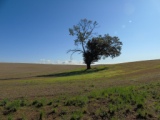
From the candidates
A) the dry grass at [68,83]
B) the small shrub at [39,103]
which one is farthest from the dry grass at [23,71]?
the small shrub at [39,103]

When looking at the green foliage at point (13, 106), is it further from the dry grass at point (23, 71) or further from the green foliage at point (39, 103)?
the dry grass at point (23, 71)

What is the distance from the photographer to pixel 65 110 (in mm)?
10156

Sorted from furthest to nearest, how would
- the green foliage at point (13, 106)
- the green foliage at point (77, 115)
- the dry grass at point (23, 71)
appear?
1. the dry grass at point (23, 71)
2. the green foliage at point (13, 106)
3. the green foliage at point (77, 115)

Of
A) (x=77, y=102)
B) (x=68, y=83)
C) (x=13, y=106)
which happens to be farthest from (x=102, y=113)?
(x=68, y=83)

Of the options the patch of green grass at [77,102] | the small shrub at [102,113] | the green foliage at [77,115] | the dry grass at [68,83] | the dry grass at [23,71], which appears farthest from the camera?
the dry grass at [23,71]

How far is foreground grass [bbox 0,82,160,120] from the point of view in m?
9.48

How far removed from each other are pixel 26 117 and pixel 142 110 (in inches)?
211

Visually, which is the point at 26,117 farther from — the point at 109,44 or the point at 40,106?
the point at 109,44

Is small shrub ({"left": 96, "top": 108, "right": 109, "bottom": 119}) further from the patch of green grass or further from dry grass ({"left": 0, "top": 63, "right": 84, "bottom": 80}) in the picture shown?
dry grass ({"left": 0, "top": 63, "right": 84, "bottom": 80})

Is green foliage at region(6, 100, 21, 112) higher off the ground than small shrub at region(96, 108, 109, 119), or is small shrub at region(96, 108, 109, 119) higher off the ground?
green foliage at region(6, 100, 21, 112)

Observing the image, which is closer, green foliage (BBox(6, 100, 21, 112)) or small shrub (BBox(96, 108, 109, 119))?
small shrub (BBox(96, 108, 109, 119))

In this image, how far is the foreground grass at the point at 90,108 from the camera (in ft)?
31.1

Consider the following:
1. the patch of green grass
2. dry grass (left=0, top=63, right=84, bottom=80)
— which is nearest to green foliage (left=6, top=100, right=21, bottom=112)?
the patch of green grass

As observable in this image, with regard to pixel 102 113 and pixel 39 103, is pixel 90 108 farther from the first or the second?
pixel 39 103
